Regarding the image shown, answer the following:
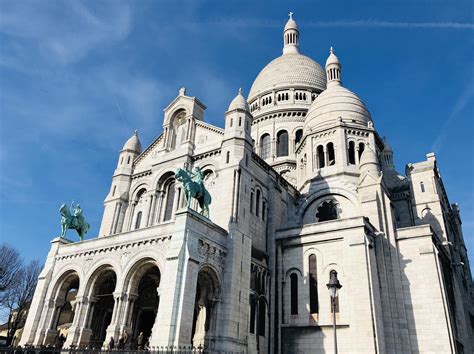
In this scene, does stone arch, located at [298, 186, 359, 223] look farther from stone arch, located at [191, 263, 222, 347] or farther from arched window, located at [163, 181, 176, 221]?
stone arch, located at [191, 263, 222, 347]

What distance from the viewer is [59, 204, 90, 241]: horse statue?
29.3 meters

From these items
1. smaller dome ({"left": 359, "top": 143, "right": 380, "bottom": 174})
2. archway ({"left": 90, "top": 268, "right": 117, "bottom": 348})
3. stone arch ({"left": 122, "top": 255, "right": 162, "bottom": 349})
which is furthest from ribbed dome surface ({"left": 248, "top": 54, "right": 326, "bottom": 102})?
archway ({"left": 90, "top": 268, "right": 117, "bottom": 348})

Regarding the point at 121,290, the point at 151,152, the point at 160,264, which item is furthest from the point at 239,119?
the point at 121,290

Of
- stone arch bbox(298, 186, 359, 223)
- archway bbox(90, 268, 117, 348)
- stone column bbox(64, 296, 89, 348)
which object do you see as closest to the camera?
stone column bbox(64, 296, 89, 348)

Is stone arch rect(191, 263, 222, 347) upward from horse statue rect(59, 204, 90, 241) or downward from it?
downward

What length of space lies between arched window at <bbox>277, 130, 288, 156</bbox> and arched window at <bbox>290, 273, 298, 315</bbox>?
70.2 feet

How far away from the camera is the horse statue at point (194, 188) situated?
23203 mm

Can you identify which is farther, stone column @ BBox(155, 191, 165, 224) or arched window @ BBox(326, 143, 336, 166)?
arched window @ BBox(326, 143, 336, 166)

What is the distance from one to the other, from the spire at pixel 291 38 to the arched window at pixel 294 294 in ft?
140

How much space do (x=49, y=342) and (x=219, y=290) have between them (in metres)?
12.0

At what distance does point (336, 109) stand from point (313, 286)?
1866 cm

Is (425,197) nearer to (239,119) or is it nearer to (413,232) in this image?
(413,232)

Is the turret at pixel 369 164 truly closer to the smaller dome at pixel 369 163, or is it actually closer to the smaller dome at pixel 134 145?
the smaller dome at pixel 369 163

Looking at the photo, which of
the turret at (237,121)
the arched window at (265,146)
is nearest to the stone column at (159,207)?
the turret at (237,121)
